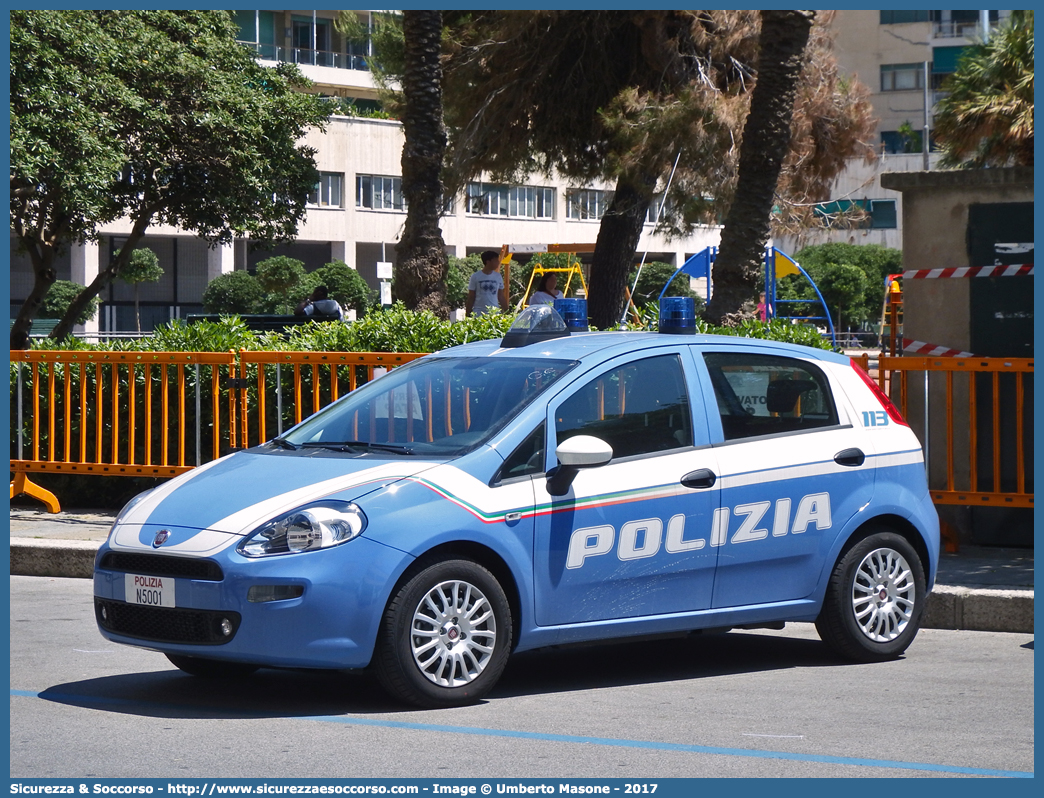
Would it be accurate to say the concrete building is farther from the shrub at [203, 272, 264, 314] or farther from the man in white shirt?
the man in white shirt

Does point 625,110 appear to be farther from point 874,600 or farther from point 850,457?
point 874,600

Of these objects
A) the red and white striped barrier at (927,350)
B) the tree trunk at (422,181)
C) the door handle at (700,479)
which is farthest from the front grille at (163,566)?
the tree trunk at (422,181)

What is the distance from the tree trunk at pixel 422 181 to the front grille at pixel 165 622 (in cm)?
990

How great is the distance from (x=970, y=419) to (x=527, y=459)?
4440 millimetres

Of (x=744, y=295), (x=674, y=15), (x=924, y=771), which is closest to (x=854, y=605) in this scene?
(x=924, y=771)

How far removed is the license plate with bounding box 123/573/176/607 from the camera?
617 cm

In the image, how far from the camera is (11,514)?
11945mm

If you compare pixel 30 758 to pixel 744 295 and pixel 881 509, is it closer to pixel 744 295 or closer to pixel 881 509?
pixel 881 509

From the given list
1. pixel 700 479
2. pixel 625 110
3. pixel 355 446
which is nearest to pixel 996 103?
pixel 625 110

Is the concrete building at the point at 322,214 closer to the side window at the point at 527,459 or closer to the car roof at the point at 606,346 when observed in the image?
the car roof at the point at 606,346

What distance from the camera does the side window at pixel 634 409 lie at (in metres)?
6.78

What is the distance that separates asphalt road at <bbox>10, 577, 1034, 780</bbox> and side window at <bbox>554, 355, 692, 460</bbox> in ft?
3.79

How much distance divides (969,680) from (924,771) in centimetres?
191

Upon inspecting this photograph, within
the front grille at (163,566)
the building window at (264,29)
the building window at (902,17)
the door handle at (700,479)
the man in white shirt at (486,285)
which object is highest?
the building window at (902,17)
